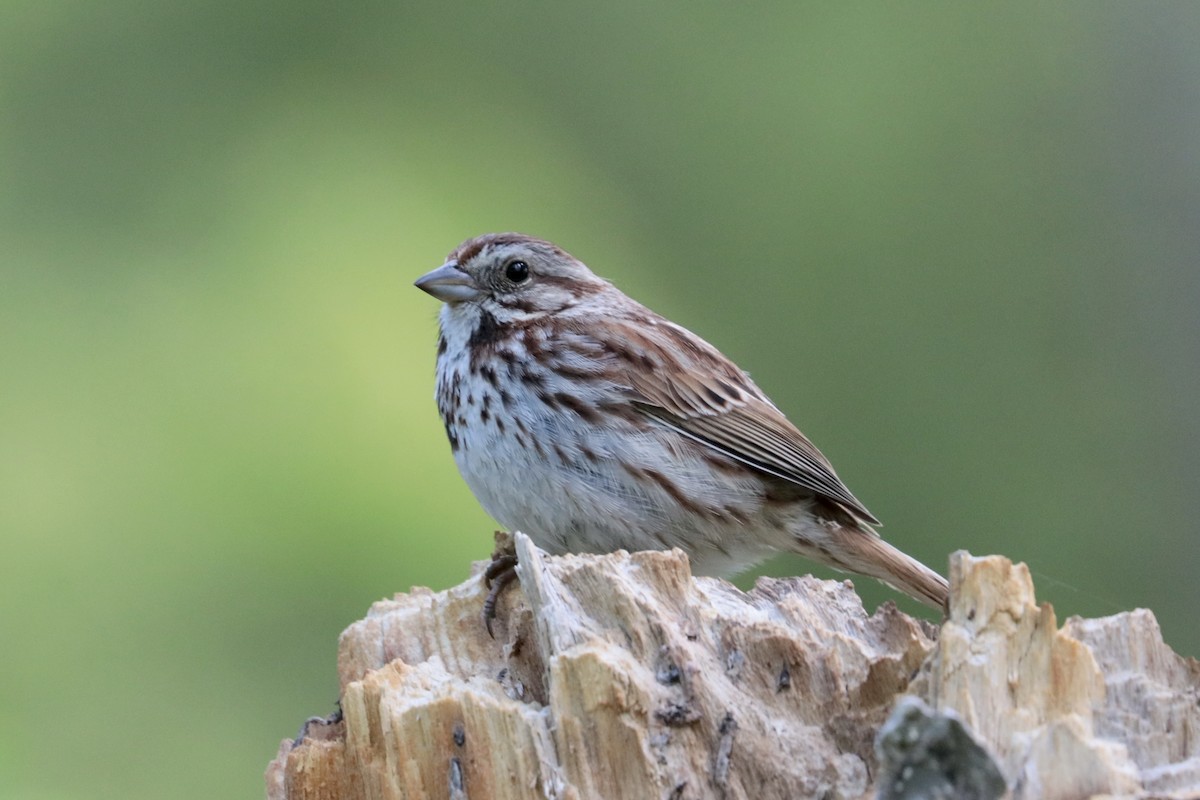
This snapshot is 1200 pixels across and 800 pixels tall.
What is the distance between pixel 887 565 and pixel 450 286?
1.60 meters

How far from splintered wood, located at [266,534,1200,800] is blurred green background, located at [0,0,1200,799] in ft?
6.71

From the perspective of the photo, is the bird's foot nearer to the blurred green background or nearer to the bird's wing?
the bird's wing

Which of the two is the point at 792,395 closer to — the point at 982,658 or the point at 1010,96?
the point at 1010,96

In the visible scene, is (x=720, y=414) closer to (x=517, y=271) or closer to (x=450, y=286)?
(x=517, y=271)

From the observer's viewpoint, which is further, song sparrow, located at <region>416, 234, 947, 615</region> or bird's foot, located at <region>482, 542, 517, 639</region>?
song sparrow, located at <region>416, 234, 947, 615</region>

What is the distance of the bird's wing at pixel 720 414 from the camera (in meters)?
4.53

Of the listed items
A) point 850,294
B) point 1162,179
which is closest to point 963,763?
point 850,294

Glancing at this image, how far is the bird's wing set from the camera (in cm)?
453

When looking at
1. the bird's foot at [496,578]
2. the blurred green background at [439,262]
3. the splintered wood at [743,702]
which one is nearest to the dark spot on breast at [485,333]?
the bird's foot at [496,578]

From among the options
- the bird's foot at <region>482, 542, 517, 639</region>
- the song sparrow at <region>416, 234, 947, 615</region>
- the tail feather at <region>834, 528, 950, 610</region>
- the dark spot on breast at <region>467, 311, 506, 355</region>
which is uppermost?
the dark spot on breast at <region>467, 311, 506, 355</region>

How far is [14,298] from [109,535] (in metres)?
1.34

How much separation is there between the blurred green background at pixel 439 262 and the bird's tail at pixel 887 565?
69.7 inches

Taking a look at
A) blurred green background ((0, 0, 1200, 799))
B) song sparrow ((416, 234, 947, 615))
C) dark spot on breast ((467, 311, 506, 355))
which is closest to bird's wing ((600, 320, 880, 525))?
song sparrow ((416, 234, 947, 615))

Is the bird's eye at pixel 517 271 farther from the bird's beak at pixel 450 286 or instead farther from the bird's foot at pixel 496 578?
the bird's foot at pixel 496 578
